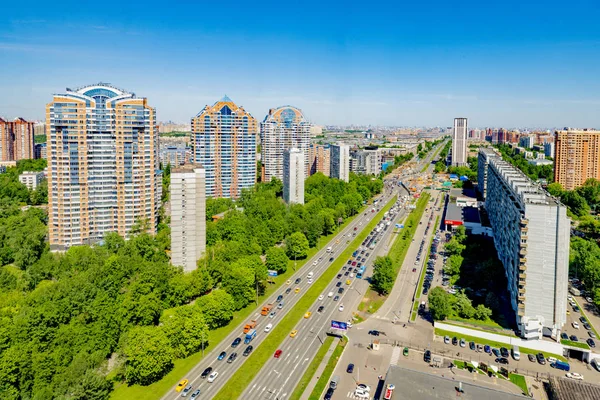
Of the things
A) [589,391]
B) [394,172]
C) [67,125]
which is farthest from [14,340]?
[394,172]

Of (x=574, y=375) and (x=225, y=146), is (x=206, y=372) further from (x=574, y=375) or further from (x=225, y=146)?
(x=225, y=146)

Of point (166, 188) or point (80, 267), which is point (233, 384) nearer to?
point (80, 267)

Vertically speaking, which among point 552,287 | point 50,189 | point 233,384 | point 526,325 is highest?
point 50,189

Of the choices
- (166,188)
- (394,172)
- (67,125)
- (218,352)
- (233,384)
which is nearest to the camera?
(233,384)

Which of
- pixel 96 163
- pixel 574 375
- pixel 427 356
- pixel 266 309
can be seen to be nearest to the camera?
pixel 574 375

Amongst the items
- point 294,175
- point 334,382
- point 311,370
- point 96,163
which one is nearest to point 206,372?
point 311,370

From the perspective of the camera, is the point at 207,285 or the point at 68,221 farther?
the point at 68,221

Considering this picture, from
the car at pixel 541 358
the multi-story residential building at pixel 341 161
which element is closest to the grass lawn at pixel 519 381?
the car at pixel 541 358

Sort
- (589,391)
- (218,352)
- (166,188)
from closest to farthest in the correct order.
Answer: (589,391) < (218,352) < (166,188)

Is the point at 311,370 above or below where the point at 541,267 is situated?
below
